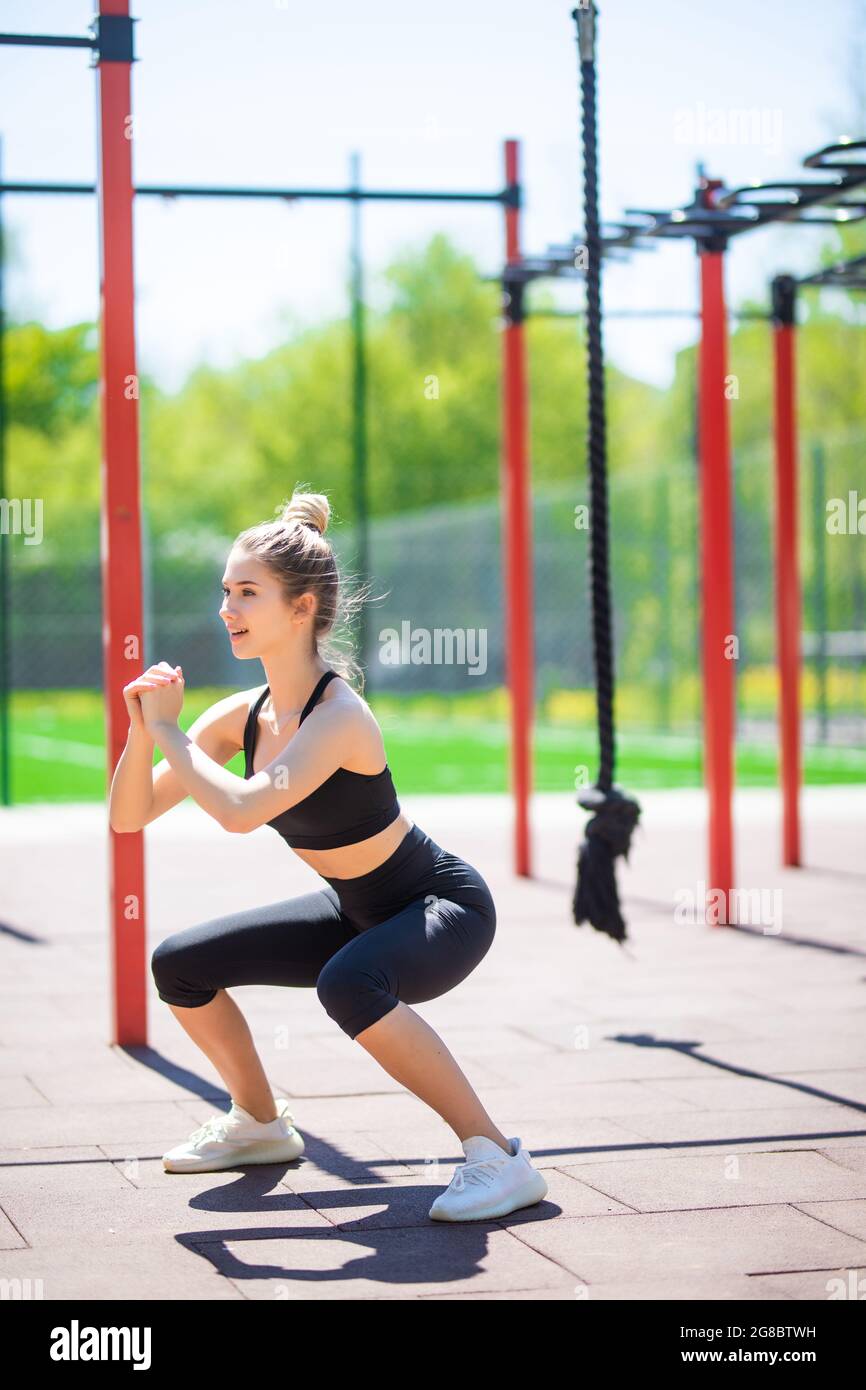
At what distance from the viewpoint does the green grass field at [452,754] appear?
16.5 metres

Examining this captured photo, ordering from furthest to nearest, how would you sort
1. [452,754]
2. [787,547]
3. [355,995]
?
[452,754]
[787,547]
[355,995]

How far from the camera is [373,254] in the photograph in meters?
48.9

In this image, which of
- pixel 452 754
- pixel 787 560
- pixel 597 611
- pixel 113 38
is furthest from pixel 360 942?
pixel 452 754

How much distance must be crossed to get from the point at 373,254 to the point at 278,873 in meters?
41.3

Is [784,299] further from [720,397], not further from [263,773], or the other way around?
[263,773]

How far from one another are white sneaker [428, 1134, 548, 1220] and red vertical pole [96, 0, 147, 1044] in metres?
1.95

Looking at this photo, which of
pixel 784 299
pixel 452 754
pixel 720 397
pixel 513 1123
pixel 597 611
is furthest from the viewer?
pixel 452 754

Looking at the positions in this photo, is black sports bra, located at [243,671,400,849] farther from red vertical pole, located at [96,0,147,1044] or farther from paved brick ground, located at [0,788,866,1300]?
red vertical pole, located at [96,0,147,1044]

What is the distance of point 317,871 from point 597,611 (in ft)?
5.62

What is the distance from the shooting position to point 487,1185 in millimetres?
3879

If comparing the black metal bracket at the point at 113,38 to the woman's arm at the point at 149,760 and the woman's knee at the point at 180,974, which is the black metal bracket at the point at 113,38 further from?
the woman's knee at the point at 180,974

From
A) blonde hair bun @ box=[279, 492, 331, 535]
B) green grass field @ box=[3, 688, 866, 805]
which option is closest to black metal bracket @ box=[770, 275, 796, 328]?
green grass field @ box=[3, 688, 866, 805]

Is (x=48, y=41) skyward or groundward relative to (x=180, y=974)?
skyward
